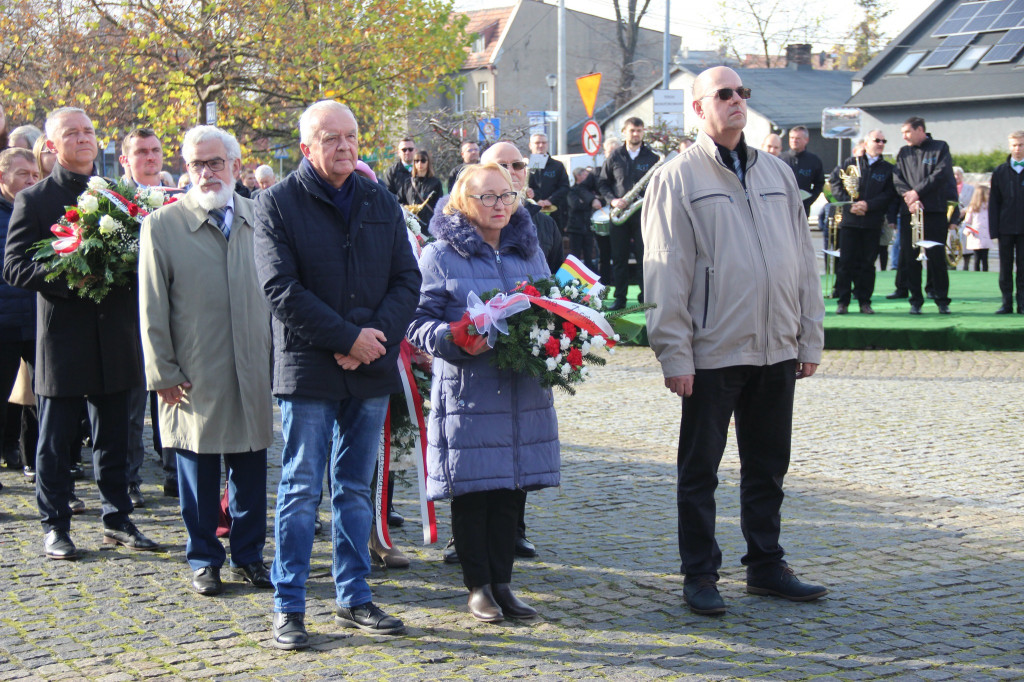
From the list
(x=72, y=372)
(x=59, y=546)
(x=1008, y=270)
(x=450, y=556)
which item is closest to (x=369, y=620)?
(x=450, y=556)

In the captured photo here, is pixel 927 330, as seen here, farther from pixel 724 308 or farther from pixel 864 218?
pixel 724 308

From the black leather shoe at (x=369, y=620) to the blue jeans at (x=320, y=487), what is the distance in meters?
0.03

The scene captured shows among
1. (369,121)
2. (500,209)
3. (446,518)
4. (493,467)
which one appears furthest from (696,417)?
(369,121)

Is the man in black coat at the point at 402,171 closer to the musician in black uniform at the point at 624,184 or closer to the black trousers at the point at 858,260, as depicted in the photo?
the musician in black uniform at the point at 624,184

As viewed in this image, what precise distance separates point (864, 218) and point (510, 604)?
416 inches

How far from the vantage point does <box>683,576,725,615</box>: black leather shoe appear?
4852 mm

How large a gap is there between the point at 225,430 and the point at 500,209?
163 cm

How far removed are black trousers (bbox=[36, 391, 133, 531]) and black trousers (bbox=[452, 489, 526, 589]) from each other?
223cm

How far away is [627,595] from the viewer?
5.16 m

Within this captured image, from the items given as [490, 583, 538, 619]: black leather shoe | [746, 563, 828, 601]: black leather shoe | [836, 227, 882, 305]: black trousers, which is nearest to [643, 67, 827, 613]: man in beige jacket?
[746, 563, 828, 601]: black leather shoe

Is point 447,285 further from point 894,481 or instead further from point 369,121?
point 369,121

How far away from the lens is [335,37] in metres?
21.4

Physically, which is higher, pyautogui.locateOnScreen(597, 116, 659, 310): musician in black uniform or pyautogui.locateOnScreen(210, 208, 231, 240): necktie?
pyautogui.locateOnScreen(597, 116, 659, 310): musician in black uniform

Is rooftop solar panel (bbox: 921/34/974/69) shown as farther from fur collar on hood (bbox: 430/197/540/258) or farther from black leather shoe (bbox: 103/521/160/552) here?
black leather shoe (bbox: 103/521/160/552)
